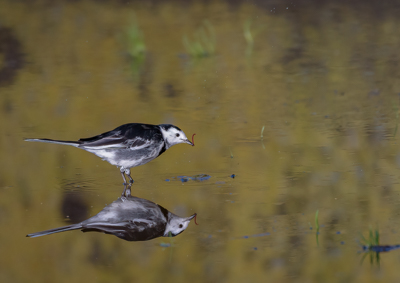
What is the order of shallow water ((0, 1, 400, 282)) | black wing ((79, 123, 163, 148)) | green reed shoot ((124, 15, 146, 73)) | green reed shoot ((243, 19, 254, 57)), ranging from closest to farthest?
shallow water ((0, 1, 400, 282)) < black wing ((79, 123, 163, 148)) < green reed shoot ((124, 15, 146, 73)) < green reed shoot ((243, 19, 254, 57))

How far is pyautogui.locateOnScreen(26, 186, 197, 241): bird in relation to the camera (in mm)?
4996

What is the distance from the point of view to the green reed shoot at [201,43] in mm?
12430

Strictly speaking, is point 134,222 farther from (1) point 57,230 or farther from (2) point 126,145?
(2) point 126,145

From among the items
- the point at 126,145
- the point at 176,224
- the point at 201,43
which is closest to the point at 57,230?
the point at 176,224

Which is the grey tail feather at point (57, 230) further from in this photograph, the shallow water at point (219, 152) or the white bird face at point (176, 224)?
the white bird face at point (176, 224)

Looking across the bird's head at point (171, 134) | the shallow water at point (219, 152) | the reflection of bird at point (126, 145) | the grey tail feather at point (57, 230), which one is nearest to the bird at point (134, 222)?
the grey tail feather at point (57, 230)

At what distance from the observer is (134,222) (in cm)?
519

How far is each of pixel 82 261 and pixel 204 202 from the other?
1302 millimetres

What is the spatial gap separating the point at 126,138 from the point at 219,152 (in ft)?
3.93

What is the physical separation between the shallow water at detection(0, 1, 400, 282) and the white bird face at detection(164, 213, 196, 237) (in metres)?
0.11

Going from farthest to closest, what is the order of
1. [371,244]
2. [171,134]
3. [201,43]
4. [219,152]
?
[201,43]
[219,152]
[171,134]
[371,244]

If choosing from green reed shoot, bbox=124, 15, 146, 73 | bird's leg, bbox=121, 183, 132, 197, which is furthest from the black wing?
green reed shoot, bbox=124, 15, 146, 73

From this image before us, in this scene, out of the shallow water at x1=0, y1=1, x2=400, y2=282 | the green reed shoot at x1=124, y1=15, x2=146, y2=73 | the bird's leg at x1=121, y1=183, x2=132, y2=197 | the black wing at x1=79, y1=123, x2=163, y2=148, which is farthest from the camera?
the green reed shoot at x1=124, y1=15, x2=146, y2=73

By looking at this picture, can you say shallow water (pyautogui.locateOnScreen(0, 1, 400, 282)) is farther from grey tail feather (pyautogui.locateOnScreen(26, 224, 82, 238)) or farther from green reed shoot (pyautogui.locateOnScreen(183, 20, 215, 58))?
green reed shoot (pyautogui.locateOnScreen(183, 20, 215, 58))
